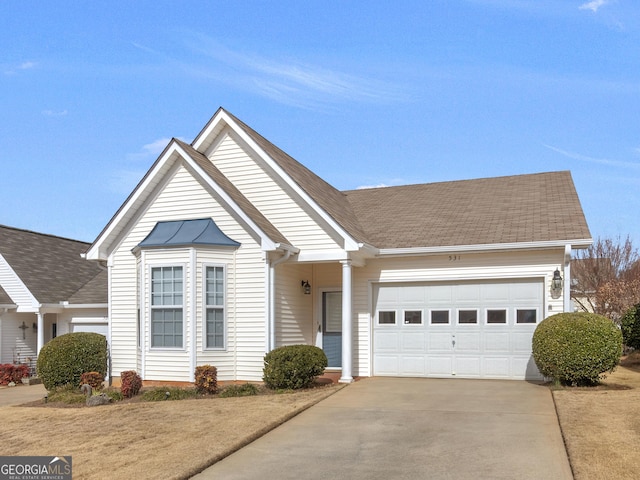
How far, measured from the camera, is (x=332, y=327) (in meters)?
17.2

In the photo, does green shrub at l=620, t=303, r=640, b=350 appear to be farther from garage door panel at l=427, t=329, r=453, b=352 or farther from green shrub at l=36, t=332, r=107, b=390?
green shrub at l=36, t=332, r=107, b=390

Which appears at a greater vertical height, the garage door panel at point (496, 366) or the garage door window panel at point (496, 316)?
the garage door window panel at point (496, 316)

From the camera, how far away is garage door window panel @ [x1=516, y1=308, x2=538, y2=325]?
15.2m

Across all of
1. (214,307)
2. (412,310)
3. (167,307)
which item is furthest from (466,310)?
(167,307)

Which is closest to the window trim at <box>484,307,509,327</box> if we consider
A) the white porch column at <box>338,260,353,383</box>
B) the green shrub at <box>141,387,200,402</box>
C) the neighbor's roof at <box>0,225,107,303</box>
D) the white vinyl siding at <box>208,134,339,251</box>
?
the white porch column at <box>338,260,353,383</box>

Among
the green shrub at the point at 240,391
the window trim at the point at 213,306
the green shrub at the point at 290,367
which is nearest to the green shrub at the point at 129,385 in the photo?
the window trim at the point at 213,306

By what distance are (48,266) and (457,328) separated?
17.0 meters

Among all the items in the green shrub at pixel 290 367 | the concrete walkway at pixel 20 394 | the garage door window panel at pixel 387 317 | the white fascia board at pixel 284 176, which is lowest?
the concrete walkway at pixel 20 394

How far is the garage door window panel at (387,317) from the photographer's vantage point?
1650 cm

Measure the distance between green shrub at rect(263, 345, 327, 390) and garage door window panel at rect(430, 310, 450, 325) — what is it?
3.72 metres

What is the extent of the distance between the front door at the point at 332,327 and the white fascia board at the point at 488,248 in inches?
85.3

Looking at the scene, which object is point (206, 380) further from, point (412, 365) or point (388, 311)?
point (412, 365)

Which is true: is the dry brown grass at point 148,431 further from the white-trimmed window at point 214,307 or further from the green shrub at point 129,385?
the white-trimmed window at point 214,307

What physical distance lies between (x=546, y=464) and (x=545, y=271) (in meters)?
7.78
